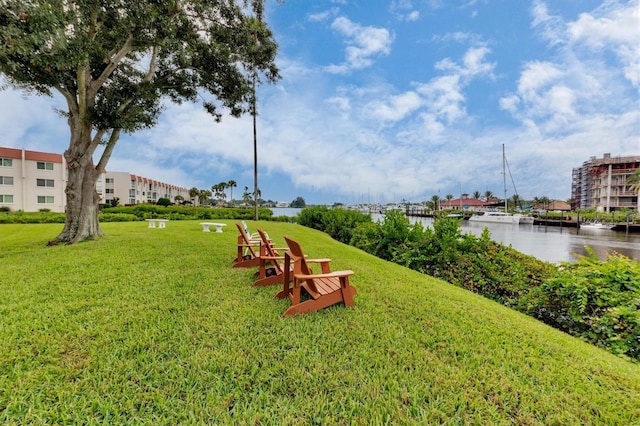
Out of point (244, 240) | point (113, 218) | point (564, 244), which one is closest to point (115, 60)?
point (244, 240)

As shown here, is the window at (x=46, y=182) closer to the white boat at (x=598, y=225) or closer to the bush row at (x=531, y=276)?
the bush row at (x=531, y=276)

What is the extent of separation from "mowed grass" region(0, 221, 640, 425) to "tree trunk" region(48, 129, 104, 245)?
6054 millimetres

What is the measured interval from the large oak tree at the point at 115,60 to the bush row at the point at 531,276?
8.55 metres

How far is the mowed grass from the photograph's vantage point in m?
2.17

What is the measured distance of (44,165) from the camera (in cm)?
3944

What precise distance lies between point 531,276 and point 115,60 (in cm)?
1379

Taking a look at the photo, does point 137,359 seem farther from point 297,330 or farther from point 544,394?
point 544,394

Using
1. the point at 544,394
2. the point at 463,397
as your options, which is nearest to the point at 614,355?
the point at 544,394

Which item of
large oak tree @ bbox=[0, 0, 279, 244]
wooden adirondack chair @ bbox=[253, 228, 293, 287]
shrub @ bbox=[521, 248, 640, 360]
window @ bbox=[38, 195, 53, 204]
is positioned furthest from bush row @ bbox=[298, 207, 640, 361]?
window @ bbox=[38, 195, 53, 204]

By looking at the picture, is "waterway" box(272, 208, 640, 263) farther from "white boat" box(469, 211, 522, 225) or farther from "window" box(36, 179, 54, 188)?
"window" box(36, 179, 54, 188)

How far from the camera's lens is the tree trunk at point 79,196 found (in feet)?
31.3

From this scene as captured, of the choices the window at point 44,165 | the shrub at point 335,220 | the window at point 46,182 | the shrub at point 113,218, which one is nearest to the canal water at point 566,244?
the shrub at point 335,220

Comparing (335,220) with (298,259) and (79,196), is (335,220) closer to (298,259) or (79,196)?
(79,196)

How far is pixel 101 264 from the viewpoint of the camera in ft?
21.0
